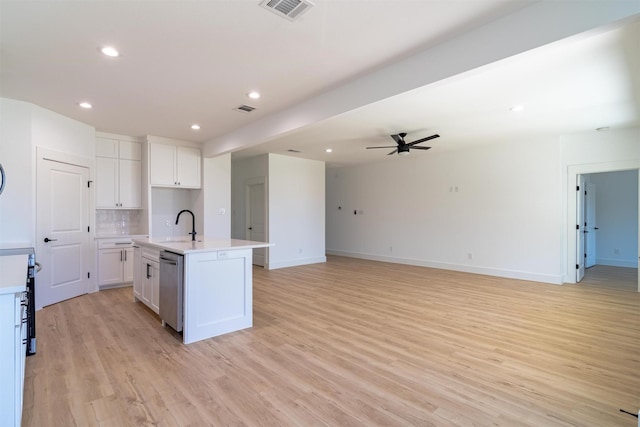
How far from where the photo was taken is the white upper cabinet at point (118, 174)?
5.31 meters

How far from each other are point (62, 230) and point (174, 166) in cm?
203

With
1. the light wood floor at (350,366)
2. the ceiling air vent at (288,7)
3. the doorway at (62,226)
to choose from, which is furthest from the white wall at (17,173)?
the ceiling air vent at (288,7)

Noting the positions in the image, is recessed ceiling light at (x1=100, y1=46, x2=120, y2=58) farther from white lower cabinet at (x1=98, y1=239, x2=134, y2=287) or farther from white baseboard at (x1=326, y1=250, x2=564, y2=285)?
white baseboard at (x1=326, y1=250, x2=564, y2=285)

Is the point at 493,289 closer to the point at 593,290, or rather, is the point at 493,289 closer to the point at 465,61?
the point at 593,290

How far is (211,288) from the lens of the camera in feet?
10.7

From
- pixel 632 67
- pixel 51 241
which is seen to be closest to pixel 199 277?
pixel 51 241

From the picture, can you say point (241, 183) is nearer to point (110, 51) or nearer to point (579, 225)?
point (110, 51)

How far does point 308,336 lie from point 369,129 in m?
3.38

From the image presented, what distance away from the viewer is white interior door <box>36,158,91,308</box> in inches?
165

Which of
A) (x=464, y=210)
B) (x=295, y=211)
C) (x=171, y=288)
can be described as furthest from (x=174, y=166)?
(x=464, y=210)

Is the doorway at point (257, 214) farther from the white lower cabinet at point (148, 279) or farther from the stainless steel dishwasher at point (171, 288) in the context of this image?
the stainless steel dishwasher at point (171, 288)

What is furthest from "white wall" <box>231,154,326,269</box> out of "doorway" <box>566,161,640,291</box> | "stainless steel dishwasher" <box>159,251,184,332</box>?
"doorway" <box>566,161,640,291</box>

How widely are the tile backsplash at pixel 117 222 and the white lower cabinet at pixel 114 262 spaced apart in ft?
1.51

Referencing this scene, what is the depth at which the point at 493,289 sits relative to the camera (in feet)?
17.4
